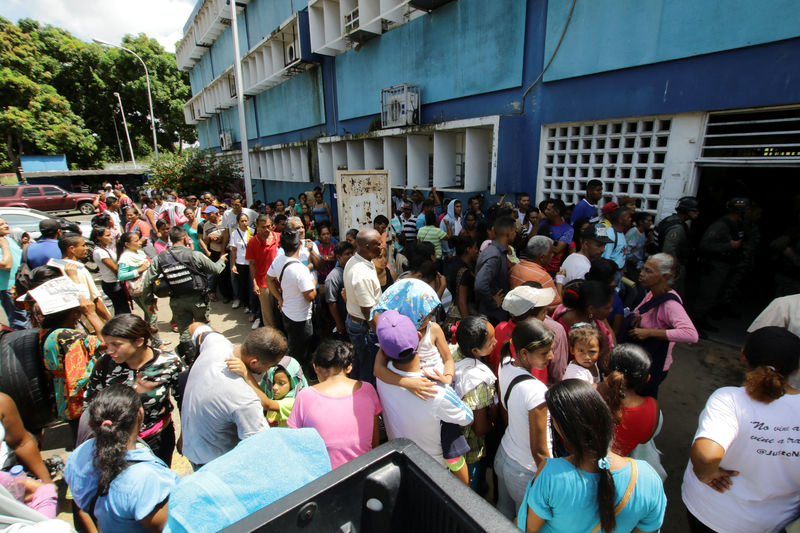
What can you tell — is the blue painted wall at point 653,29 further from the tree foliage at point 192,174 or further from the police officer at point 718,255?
the tree foliage at point 192,174

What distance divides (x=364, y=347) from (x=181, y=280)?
227 centimetres

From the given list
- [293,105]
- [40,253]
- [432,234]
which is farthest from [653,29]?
[293,105]

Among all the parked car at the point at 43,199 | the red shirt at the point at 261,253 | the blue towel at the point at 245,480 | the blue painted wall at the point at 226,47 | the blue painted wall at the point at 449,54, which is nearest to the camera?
the blue towel at the point at 245,480

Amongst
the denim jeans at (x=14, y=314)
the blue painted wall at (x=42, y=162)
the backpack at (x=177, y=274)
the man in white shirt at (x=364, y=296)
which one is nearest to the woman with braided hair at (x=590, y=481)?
the man in white shirt at (x=364, y=296)

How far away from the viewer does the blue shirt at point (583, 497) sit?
132 centimetres

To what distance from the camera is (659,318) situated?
273cm

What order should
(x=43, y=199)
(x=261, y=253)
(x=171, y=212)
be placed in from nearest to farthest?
(x=261, y=253) → (x=171, y=212) → (x=43, y=199)

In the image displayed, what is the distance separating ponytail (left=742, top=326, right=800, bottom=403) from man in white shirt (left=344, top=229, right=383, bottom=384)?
239cm

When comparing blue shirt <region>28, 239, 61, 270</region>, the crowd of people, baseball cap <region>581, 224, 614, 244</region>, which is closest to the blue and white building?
baseball cap <region>581, 224, 614, 244</region>

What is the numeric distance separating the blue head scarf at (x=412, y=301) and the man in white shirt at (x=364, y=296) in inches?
22.8

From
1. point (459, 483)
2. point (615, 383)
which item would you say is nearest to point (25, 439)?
point (459, 483)

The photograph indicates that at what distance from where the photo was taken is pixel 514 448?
191 centimetres

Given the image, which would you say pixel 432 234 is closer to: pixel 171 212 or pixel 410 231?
pixel 410 231

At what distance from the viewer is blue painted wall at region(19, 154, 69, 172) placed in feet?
78.2
